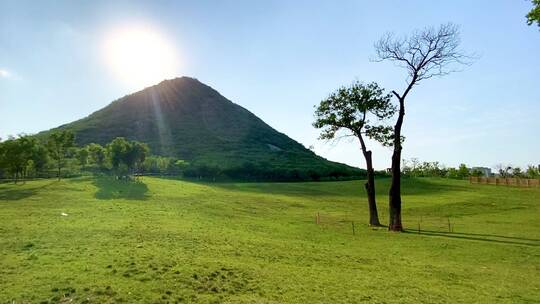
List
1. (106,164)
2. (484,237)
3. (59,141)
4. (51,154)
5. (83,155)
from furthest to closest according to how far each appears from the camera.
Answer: (106,164)
(83,155)
(51,154)
(59,141)
(484,237)

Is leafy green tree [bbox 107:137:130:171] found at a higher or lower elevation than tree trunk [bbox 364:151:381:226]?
higher

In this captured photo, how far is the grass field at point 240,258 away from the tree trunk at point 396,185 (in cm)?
176

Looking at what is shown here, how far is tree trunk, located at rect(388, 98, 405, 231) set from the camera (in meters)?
35.1

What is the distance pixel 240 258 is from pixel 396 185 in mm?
21457

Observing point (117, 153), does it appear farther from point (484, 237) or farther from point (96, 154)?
point (484, 237)

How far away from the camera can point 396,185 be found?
36.0 meters

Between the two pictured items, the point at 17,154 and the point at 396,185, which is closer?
the point at 396,185

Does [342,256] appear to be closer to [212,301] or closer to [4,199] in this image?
[212,301]

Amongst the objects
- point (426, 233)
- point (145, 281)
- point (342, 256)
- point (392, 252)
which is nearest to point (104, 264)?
point (145, 281)

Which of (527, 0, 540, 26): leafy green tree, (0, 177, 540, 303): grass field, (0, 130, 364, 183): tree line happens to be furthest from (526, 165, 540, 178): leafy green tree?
(527, 0, 540, 26): leafy green tree

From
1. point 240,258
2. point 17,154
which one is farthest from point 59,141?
point 240,258

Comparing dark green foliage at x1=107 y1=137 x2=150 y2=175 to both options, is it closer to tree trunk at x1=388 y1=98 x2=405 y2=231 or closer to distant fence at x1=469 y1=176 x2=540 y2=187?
tree trunk at x1=388 y1=98 x2=405 y2=231

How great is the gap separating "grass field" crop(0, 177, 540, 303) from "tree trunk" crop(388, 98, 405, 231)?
1759 mm

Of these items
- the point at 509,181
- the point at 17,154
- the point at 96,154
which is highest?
the point at 96,154
